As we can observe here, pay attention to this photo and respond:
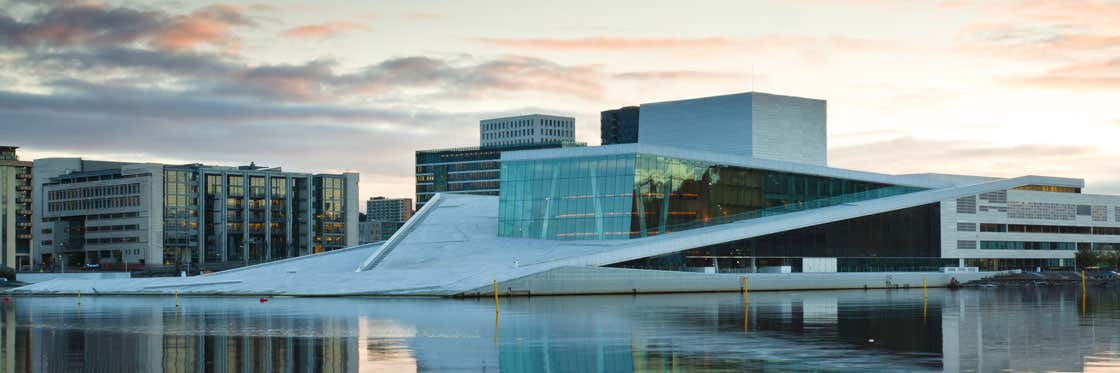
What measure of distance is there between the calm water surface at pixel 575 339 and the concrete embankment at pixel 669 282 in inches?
695

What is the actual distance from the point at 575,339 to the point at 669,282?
50989 millimetres

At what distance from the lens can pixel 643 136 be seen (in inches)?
5389

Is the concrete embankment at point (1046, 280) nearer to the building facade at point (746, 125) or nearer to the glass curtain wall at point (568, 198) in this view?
the building facade at point (746, 125)

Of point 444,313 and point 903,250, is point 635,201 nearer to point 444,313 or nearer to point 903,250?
point 903,250

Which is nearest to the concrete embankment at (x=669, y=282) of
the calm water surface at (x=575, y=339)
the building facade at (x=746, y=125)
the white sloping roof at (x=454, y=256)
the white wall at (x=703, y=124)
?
the white sloping roof at (x=454, y=256)

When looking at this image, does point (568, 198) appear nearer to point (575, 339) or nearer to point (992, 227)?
point (992, 227)

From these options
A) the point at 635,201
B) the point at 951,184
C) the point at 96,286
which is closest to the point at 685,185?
the point at 635,201

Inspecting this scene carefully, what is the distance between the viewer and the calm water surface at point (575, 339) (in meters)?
33.0

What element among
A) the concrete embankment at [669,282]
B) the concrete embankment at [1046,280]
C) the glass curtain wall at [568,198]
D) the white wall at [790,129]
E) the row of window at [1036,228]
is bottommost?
the concrete embankment at [1046,280]

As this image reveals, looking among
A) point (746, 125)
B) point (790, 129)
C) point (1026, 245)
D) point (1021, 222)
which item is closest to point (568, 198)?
point (746, 125)

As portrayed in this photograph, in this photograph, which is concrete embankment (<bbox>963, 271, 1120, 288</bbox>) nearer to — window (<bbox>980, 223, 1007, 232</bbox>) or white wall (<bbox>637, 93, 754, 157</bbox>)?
window (<bbox>980, 223, 1007, 232</bbox>)

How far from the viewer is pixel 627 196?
343ft

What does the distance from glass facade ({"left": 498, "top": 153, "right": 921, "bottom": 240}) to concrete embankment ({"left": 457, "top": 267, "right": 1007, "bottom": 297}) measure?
9703 millimetres

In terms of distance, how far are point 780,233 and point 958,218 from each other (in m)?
23.0
